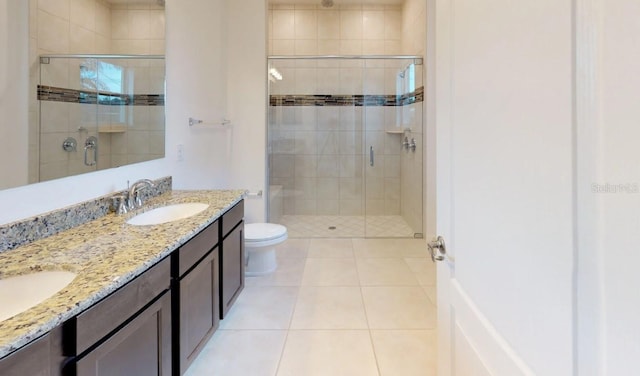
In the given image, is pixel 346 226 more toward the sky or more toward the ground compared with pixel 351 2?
more toward the ground

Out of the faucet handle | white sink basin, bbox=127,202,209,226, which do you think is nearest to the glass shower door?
white sink basin, bbox=127,202,209,226

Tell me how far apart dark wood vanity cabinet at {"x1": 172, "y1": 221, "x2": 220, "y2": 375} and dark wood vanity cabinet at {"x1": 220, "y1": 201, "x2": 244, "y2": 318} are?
0.29ft

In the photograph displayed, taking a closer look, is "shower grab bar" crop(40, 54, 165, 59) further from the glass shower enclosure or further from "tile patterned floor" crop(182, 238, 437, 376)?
the glass shower enclosure

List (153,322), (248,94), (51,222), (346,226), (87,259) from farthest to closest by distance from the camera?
1. (346,226)
2. (248,94)
3. (51,222)
4. (153,322)
5. (87,259)

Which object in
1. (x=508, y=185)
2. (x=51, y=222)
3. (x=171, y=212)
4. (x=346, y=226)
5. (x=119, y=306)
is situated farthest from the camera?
(x=346, y=226)

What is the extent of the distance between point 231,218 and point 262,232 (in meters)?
0.98

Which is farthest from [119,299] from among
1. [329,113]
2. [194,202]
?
[329,113]

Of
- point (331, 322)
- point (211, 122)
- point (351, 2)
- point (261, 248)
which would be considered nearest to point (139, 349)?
point (331, 322)

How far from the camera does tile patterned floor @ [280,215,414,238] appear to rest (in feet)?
15.1

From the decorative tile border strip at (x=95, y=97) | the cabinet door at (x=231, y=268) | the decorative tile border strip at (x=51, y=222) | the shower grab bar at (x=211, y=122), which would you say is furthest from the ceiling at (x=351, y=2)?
the decorative tile border strip at (x=51, y=222)

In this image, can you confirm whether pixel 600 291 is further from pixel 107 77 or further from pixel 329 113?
pixel 329 113

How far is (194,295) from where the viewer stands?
1.77m

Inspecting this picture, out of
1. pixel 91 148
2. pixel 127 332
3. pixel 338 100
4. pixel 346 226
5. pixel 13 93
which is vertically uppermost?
pixel 338 100

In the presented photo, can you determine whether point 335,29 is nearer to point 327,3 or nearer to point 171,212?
point 327,3
